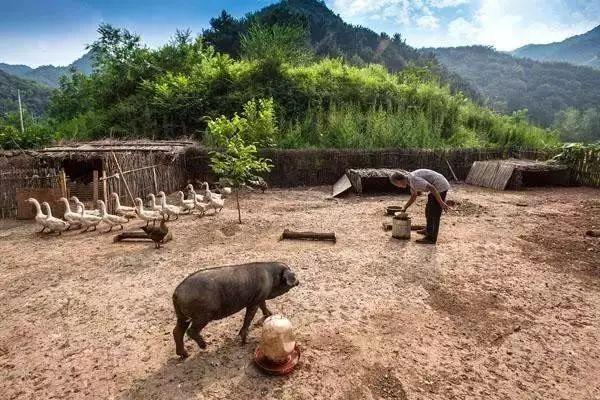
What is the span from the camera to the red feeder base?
137 inches

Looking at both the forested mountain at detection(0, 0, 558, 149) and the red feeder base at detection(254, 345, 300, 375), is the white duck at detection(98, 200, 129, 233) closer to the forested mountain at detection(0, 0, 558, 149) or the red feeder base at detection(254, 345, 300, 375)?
the red feeder base at detection(254, 345, 300, 375)

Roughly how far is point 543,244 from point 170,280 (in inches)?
274

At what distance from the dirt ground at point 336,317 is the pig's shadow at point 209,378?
0.05 ft

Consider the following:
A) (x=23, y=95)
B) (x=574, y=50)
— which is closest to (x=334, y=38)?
(x=23, y=95)

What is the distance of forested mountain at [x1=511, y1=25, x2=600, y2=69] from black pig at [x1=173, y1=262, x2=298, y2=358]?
344 feet

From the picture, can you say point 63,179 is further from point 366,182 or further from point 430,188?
point 366,182

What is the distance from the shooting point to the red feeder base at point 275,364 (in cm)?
347

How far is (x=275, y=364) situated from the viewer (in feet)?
11.6

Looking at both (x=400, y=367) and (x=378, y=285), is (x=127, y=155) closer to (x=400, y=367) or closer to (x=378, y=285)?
(x=378, y=285)

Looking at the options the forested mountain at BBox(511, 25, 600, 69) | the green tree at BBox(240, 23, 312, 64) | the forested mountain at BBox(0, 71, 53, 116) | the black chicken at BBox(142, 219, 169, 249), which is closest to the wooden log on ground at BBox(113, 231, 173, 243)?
the black chicken at BBox(142, 219, 169, 249)

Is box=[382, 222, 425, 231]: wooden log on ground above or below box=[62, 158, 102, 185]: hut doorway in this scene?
below

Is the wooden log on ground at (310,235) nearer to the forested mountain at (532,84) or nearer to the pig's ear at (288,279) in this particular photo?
the pig's ear at (288,279)

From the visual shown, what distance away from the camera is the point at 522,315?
182 inches

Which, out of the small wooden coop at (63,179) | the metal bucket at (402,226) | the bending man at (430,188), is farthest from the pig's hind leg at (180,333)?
the small wooden coop at (63,179)
